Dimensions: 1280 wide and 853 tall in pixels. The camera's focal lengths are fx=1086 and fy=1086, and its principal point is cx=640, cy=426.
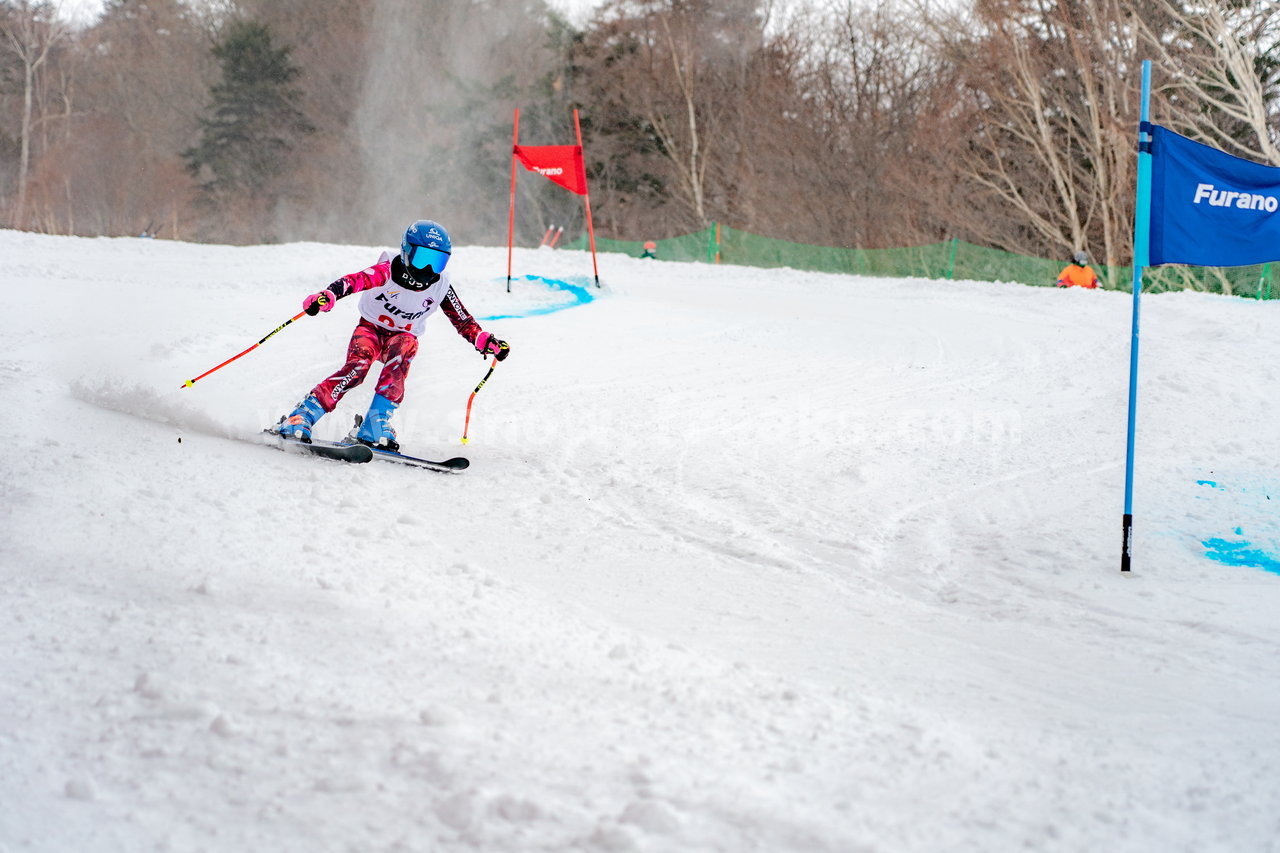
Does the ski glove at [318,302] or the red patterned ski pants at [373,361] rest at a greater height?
the ski glove at [318,302]

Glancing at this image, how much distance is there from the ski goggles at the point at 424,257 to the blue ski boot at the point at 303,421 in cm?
101

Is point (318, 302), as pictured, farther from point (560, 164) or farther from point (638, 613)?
point (560, 164)

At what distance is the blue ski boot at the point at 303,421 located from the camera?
20.8 ft

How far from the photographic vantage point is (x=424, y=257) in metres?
6.53

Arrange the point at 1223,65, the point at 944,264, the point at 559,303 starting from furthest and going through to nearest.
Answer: the point at 944,264 → the point at 1223,65 → the point at 559,303

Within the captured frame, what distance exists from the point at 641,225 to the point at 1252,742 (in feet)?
118

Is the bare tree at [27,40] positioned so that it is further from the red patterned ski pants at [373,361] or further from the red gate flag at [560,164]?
the red patterned ski pants at [373,361]

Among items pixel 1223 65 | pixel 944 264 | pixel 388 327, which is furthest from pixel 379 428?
pixel 1223 65

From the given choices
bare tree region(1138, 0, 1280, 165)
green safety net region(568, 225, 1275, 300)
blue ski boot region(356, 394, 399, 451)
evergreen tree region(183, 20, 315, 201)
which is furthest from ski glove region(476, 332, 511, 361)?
evergreen tree region(183, 20, 315, 201)

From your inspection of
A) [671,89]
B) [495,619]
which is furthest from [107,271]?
[671,89]

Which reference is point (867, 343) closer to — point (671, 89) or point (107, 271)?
point (107, 271)

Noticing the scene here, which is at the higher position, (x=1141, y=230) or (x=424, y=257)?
(x=1141, y=230)

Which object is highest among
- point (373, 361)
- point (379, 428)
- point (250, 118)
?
point (250, 118)

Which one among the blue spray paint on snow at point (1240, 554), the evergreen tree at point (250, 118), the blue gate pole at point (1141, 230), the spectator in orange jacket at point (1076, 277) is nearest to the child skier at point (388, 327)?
the blue gate pole at point (1141, 230)
